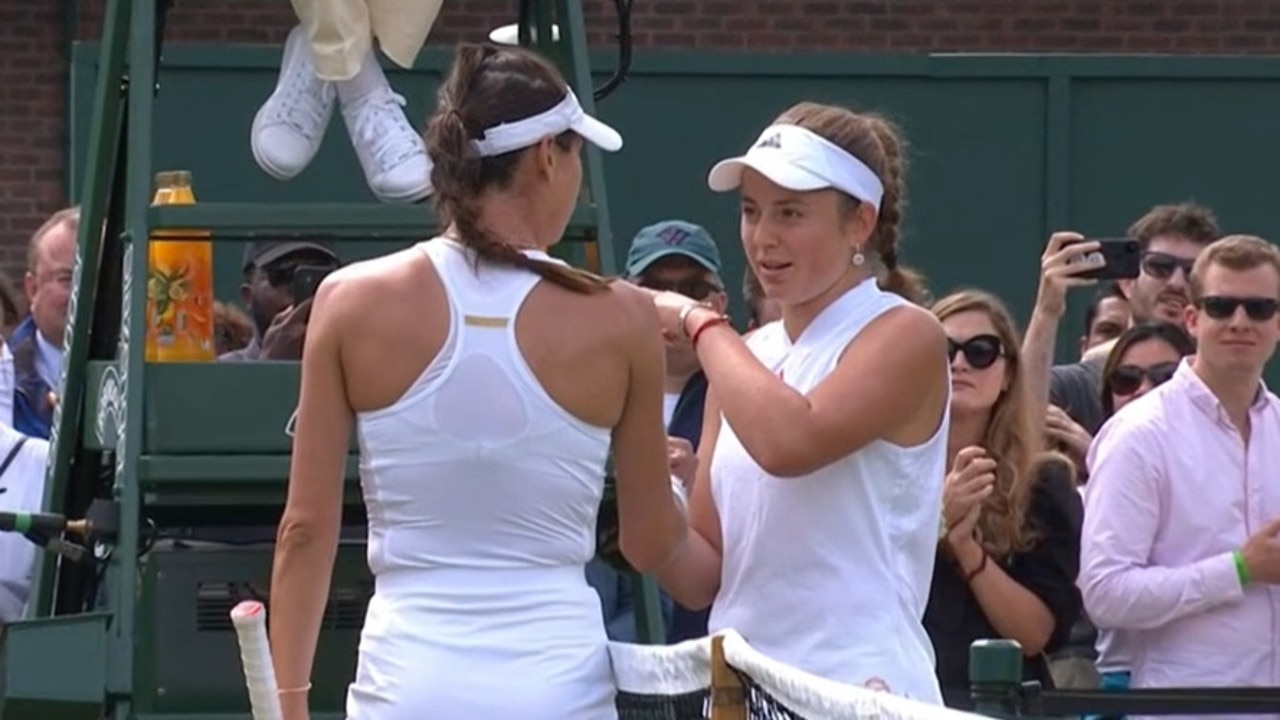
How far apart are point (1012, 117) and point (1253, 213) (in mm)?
1121

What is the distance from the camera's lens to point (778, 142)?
12.4 feet

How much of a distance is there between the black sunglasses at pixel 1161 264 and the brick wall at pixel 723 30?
18.1ft

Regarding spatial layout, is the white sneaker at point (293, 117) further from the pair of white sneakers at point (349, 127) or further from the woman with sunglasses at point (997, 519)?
the woman with sunglasses at point (997, 519)

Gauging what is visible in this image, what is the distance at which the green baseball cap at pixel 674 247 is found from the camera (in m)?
6.57

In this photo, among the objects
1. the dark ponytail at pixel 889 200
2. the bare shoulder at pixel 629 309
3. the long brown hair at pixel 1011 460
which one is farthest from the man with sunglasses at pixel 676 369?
the bare shoulder at pixel 629 309

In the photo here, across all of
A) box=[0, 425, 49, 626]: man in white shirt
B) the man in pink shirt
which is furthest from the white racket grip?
box=[0, 425, 49, 626]: man in white shirt

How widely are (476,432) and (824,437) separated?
51 cm

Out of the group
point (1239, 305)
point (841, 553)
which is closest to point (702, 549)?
point (841, 553)

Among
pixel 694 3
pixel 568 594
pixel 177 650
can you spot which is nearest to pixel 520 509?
pixel 568 594

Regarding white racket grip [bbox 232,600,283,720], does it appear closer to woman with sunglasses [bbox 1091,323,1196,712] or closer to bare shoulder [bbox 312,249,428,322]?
bare shoulder [bbox 312,249,428,322]

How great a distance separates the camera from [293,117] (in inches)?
204

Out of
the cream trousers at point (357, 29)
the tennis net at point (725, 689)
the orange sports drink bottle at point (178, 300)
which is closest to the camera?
the tennis net at point (725, 689)

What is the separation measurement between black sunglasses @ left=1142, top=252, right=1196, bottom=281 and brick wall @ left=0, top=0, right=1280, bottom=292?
217 inches

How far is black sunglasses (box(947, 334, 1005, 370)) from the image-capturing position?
224 inches
